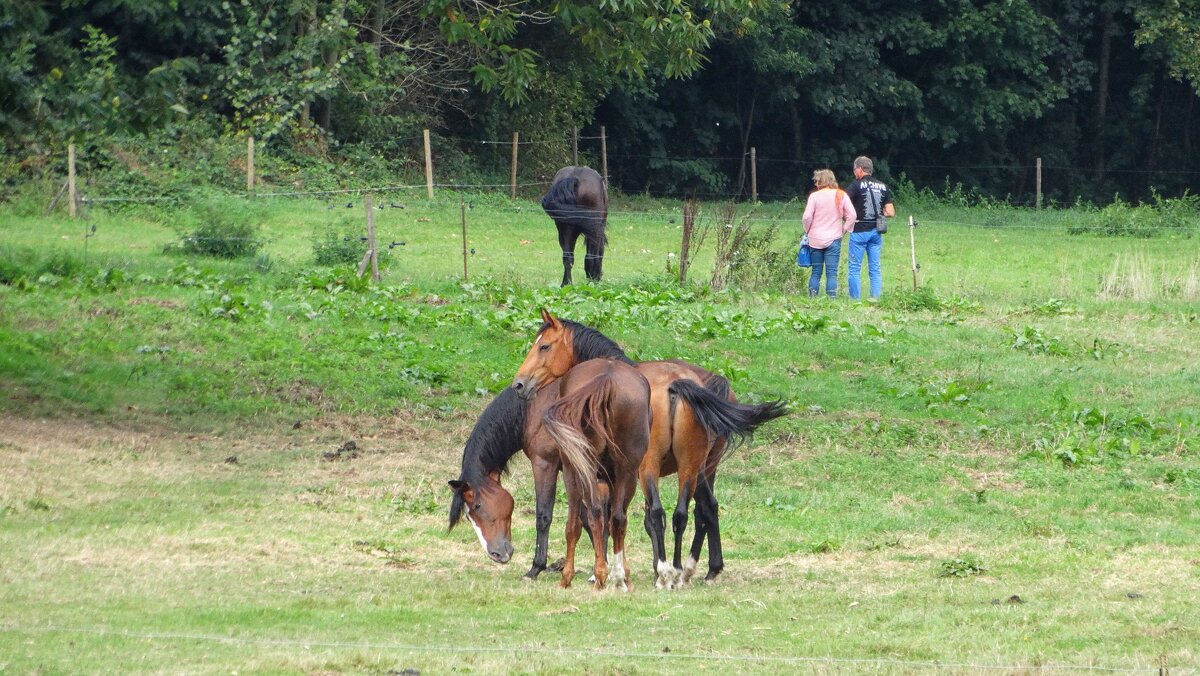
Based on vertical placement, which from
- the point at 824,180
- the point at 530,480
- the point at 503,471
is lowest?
the point at 530,480

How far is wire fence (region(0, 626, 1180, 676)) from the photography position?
19.3 feet

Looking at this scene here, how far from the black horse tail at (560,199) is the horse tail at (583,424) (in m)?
12.0

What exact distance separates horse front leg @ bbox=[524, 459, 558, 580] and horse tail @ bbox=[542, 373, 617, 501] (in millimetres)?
388

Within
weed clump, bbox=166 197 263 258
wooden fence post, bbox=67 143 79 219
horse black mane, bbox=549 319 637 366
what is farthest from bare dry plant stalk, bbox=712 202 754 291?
wooden fence post, bbox=67 143 79 219

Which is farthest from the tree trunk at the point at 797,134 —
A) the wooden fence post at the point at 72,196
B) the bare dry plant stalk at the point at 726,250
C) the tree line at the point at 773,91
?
the bare dry plant stalk at the point at 726,250

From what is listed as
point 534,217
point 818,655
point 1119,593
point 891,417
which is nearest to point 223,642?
point 818,655

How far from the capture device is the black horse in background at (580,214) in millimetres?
19875

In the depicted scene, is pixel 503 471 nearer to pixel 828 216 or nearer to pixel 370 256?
pixel 370 256

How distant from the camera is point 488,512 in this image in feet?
28.5

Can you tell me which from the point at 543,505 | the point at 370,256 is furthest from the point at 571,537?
the point at 370,256

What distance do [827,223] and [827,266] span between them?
2.10ft

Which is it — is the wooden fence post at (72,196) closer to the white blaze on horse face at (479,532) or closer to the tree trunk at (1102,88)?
the white blaze on horse face at (479,532)

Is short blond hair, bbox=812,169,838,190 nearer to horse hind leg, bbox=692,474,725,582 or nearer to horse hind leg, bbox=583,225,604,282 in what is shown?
horse hind leg, bbox=583,225,604,282

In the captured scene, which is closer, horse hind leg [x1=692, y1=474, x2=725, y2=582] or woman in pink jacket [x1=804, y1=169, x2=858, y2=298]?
horse hind leg [x1=692, y1=474, x2=725, y2=582]
